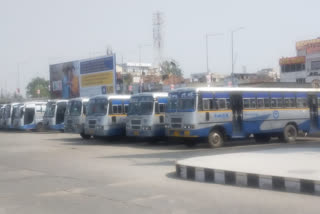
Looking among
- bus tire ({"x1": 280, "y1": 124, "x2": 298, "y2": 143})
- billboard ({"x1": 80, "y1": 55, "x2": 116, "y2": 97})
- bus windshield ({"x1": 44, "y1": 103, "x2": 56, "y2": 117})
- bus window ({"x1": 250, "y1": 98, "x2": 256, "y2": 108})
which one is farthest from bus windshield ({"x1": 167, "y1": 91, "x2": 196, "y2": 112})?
billboard ({"x1": 80, "y1": 55, "x2": 116, "y2": 97})

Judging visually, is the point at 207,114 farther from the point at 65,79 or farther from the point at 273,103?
the point at 65,79

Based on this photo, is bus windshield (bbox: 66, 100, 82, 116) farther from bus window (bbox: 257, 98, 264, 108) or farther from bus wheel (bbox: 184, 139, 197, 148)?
bus window (bbox: 257, 98, 264, 108)

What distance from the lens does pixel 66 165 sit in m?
14.8

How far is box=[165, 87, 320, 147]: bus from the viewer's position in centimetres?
1934

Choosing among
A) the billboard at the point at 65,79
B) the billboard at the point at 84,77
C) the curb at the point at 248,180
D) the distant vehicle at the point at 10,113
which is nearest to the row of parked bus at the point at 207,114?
the curb at the point at 248,180

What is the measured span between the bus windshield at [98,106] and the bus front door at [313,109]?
1044 cm

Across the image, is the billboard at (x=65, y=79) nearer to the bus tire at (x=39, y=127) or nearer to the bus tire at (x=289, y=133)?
the bus tire at (x=39, y=127)

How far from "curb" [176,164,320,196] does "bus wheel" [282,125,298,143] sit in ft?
39.2

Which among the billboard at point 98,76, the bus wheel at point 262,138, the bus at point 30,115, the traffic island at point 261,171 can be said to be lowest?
the bus wheel at point 262,138

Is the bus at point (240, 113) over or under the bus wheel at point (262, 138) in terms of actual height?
over

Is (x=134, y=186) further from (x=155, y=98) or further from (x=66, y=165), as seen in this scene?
(x=155, y=98)

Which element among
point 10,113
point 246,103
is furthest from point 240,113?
point 10,113

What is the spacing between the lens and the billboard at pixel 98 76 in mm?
40438

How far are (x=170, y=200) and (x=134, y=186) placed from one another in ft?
5.97
